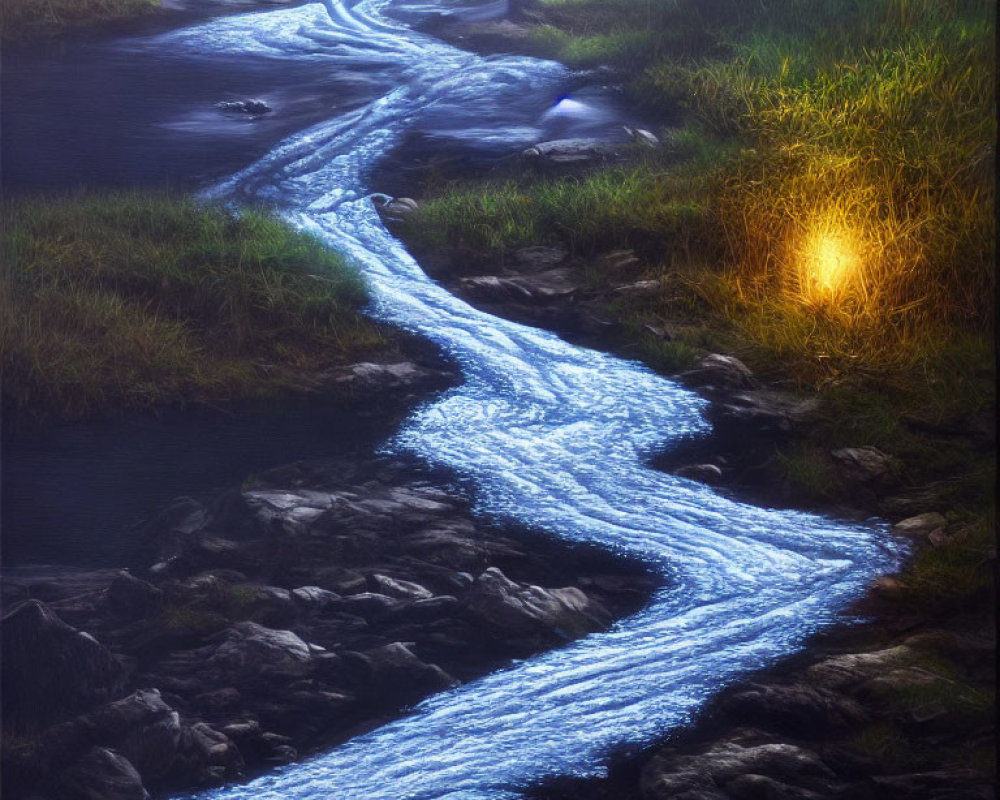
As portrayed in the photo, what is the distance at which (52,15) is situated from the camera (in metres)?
9.75

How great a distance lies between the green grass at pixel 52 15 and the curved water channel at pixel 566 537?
3.45 meters

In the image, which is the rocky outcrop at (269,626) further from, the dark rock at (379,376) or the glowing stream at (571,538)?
the dark rock at (379,376)

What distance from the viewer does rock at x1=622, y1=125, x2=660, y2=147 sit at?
22.8ft

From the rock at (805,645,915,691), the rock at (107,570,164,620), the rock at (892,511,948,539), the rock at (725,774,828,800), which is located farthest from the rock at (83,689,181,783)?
the rock at (892,511,948,539)

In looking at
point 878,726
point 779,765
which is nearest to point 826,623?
point 878,726

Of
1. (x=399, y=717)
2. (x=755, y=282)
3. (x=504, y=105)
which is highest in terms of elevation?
(x=504, y=105)

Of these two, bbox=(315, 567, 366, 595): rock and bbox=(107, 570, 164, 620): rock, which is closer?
bbox=(107, 570, 164, 620): rock

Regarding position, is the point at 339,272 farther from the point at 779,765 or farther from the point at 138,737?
the point at 779,765

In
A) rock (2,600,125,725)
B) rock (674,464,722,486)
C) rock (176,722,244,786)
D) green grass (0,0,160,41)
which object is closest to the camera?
rock (176,722,244,786)

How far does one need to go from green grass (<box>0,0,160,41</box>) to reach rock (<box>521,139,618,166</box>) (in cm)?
456

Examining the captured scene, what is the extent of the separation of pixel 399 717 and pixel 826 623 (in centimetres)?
113

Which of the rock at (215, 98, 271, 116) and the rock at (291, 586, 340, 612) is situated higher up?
the rock at (215, 98, 271, 116)

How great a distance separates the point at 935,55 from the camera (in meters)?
6.15

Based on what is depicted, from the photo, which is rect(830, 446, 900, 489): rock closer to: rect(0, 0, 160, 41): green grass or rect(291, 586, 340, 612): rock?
rect(291, 586, 340, 612): rock
